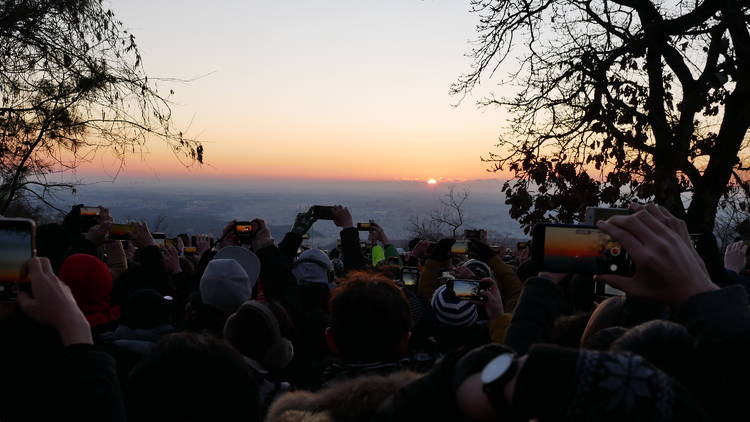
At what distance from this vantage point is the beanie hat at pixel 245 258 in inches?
216

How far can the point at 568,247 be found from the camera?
2379mm

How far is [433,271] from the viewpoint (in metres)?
5.84

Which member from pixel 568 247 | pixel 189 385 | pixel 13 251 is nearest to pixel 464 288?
pixel 568 247

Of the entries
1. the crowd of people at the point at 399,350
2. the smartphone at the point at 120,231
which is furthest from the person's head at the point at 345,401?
the smartphone at the point at 120,231

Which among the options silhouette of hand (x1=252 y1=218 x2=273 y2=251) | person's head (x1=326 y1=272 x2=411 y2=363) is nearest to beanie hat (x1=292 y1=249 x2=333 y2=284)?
silhouette of hand (x1=252 y1=218 x2=273 y2=251)

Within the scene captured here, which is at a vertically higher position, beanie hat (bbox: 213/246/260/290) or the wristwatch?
the wristwatch

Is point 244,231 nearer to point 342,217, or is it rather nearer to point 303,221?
point 303,221

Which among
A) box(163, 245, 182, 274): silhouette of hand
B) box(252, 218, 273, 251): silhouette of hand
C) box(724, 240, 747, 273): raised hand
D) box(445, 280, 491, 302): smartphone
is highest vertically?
box(252, 218, 273, 251): silhouette of hand

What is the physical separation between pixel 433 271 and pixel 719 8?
8.66m

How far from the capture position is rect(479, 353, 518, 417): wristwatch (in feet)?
3.50

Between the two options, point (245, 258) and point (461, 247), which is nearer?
point (245, 258)

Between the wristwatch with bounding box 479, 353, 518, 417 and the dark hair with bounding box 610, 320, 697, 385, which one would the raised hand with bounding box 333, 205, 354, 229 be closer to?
the dark hair with bounding box 610, 320, 697, 385

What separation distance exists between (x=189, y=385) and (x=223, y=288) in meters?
2.04

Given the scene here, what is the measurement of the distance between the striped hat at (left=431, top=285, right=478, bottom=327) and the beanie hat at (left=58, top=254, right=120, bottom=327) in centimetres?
235
